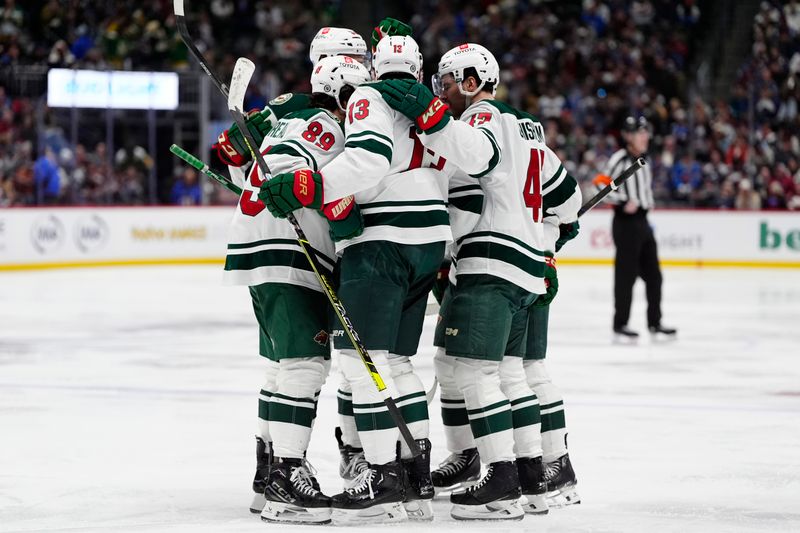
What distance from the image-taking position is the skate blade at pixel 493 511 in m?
3.76

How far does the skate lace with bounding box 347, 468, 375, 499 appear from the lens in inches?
145

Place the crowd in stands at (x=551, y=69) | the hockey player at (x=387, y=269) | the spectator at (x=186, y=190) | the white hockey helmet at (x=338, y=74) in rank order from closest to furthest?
the hockey player at (x=387, y=269), the white hockey helmet at (x=338, y=74), the crowd in stands at (x=551, y=69), the spectator at (x=186, y=190)

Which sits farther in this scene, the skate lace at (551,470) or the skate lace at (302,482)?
the skate lace at (551,470)

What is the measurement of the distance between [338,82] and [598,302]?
7.63 metres

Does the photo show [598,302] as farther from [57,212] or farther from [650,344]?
[57,212]

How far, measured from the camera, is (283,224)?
387cm

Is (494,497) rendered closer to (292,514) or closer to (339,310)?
(292,514)

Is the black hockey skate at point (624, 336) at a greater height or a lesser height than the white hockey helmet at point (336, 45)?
lesser

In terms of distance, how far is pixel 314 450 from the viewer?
15.8ft

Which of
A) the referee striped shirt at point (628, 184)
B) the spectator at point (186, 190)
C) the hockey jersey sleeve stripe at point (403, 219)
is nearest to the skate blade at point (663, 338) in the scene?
the referee striped shirt at point (628, 184)

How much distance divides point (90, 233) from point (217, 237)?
166 centimetres

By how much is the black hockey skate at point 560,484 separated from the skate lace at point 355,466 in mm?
583

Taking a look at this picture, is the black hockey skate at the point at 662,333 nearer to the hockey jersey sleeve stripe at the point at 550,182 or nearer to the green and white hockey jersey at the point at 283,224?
the hockey jersey sleeve stripe at the point at 550,182

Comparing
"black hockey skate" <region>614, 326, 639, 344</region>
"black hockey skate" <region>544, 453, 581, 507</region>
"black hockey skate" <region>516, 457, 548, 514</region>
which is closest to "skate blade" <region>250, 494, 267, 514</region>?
"black hockey skate" <region>516, 457, 548, 514</region>
